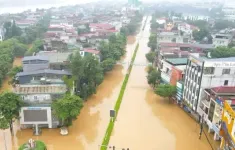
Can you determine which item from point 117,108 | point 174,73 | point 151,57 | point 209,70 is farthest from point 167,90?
point 151,57

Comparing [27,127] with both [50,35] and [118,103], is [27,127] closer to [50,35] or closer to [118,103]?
[118,103]

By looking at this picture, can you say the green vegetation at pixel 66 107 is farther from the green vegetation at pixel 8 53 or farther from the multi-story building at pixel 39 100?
the green vegetation at pixel 8 53

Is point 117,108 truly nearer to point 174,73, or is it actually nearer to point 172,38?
point 174,73

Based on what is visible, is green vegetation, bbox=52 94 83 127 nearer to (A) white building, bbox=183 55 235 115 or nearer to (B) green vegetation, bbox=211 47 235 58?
(A) white building, bbox=183 55 235 115

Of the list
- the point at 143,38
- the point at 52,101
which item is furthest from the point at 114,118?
the point at 143,38

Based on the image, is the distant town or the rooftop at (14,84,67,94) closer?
the distant town

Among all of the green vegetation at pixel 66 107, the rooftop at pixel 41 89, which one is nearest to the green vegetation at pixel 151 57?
the rooftop at pixel 41 89

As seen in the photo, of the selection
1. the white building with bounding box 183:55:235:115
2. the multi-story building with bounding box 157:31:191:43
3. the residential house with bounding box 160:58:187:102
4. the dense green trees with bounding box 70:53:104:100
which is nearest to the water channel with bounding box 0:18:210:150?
the dense green trees with bounding box 70:53:104:100
